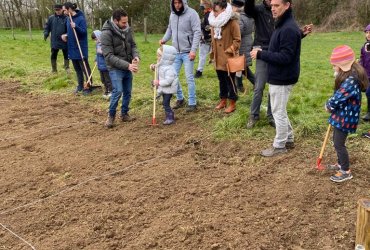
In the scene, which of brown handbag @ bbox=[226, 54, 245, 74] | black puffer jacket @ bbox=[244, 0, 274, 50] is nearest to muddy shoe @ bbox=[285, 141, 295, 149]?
black puffer jacket @ bbox=[244, 0, 274, 50]

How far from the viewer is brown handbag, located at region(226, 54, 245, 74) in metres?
7.00

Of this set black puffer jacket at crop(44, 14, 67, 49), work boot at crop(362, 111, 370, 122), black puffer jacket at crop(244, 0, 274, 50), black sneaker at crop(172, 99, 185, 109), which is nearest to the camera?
black puffer jacket at crop(244, 0, 274, 50)

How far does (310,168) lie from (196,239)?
1.93m

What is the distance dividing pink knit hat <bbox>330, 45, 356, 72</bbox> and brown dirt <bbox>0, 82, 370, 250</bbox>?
1251 millimetres

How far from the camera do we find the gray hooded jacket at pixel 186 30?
760 cm

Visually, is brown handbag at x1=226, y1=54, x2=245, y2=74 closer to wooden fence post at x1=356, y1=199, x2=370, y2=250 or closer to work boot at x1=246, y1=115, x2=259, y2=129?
work boot at x1=246, y1=115, x2=259, y2=129

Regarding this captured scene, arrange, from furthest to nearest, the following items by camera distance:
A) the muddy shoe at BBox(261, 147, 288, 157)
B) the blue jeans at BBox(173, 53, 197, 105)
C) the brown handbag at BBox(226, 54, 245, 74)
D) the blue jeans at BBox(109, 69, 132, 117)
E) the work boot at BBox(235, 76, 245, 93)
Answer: the work boot at BBox(235, 76, 245, 93), the blue jeans at BBox(173, 53, 197, 105), the blue jeans at BBox(109, 69, 132, 117), the brown handbag at BBox(226, 54, 245, 74), the muddy shoe at BBox(261, 147, 288, 157)

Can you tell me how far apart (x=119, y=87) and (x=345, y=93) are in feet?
12.8

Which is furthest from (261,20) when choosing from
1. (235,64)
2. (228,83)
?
(228,83)

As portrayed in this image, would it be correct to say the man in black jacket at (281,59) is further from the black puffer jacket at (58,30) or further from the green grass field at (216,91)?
the black puffer jacket at (58,30)

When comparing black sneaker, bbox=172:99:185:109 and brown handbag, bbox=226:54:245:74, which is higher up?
brown handbag, bbox=226:54:245:74

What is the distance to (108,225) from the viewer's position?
4.33 m

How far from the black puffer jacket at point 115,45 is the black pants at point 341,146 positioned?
3570 millimetres

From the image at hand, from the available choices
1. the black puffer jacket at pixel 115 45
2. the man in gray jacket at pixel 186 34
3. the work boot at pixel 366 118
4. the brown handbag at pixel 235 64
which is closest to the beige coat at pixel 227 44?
the brown handbag at pixel 235 64
